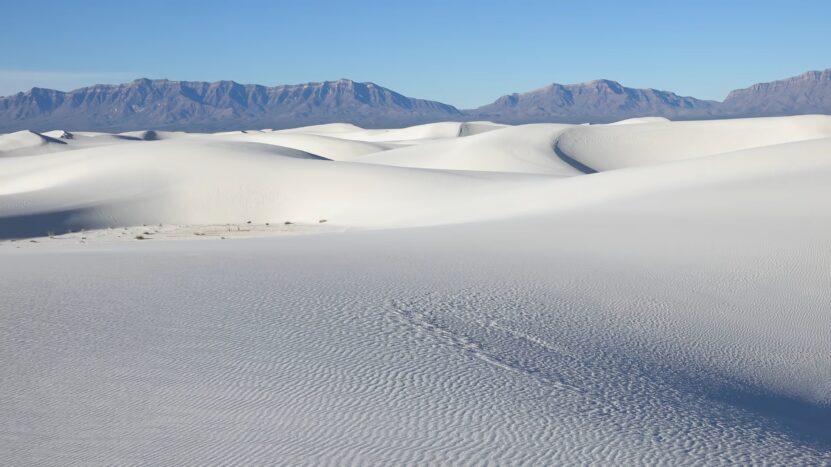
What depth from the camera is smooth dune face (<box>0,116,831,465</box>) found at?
4895 millimetres

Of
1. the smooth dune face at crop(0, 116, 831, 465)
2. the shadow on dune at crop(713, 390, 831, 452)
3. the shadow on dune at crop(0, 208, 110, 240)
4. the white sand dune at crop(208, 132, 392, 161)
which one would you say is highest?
the smooth dune face at crop(0, 116, 831, 465)

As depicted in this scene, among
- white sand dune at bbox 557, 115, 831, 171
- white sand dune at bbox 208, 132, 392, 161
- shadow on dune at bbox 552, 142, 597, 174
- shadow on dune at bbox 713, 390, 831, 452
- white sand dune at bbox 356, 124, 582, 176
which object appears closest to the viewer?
shadow on dune at bbox 713, 390, 831, 452

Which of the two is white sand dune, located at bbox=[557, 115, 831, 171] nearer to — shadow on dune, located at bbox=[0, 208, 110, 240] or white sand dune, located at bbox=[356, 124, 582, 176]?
white sand dune, located at bbox=[356, 124, 582, 176]

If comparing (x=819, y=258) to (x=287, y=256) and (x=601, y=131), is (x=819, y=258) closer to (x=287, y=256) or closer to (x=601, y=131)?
(x=287, y=256)

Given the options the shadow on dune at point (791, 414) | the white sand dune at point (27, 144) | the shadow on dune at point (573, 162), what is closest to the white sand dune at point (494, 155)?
the shadow on dune at point (573, 162)

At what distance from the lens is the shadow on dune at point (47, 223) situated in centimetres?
2489

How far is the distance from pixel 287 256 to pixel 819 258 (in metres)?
7.63

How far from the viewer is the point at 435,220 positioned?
874 inches

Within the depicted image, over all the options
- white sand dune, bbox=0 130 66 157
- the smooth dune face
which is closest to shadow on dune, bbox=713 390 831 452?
the smooth dune face

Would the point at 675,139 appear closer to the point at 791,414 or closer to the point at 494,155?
the point at 494,155

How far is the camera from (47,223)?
25.9 m

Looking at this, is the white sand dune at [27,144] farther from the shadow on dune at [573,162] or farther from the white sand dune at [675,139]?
the white sand dune at [675,139]

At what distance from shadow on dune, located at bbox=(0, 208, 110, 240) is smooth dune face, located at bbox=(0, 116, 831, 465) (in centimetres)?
1485

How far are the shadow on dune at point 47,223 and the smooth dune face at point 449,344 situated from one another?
585 inches
